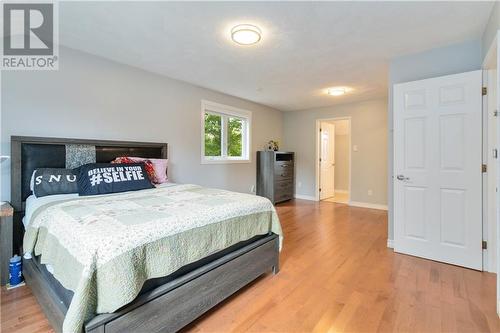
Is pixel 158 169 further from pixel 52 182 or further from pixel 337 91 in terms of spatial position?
pixel 337 91

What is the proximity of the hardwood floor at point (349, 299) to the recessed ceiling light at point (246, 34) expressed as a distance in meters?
2.36

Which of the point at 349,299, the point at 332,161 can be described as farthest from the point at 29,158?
the point at 332,161

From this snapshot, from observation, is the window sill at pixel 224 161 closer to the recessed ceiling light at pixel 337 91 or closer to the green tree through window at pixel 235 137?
the green tree through window at pixel 235 137

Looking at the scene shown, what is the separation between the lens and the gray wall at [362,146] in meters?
5.07

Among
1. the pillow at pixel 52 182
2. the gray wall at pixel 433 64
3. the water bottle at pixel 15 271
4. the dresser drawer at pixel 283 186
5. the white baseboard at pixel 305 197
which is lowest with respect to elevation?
the water bottle at pixel 15 271

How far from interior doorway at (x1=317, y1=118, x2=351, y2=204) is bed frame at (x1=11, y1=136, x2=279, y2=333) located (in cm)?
424

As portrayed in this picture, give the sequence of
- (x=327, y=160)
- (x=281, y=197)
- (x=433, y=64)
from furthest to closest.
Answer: (x=327, y=160) → (x=281, y=197) → (x=433, y=64)

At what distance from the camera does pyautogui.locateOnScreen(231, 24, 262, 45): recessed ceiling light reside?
2273mm

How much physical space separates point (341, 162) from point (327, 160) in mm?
1252

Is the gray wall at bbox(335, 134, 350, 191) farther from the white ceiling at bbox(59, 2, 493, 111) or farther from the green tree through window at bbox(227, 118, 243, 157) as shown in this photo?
the white ceiling at bbox(59, 2, 493, 111)

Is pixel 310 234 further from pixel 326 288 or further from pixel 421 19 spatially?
pixel 421 19

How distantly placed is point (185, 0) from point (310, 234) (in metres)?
3.14

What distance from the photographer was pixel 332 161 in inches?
263

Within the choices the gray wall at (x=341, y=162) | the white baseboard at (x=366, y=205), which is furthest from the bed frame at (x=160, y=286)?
the gray wall at (x=341, y=162)
